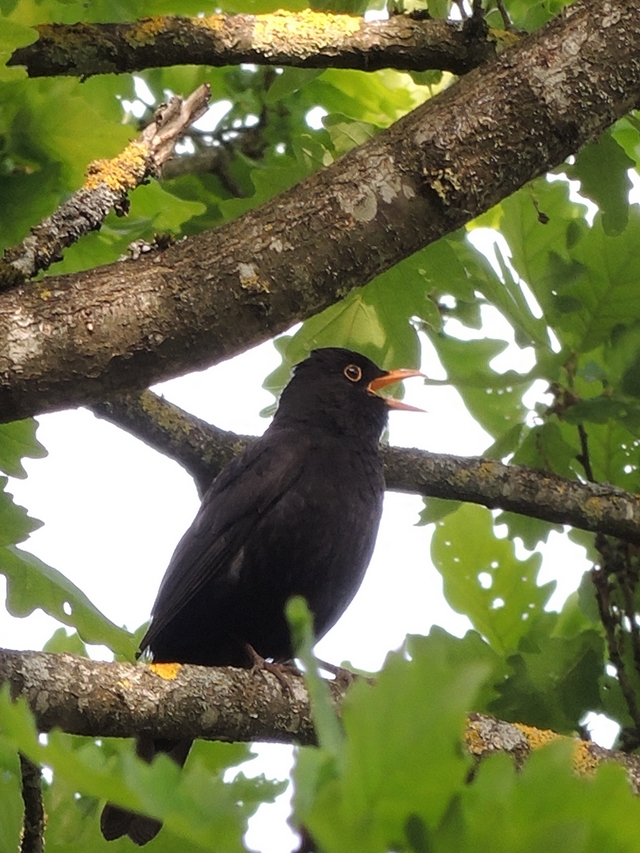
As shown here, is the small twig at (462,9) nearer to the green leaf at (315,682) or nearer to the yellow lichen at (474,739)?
the yellow lichen at (474,739)

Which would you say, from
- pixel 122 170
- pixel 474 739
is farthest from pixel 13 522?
pixel 474 739

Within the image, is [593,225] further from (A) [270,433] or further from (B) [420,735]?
(B) [420,735]

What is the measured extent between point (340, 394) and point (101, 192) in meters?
2.08

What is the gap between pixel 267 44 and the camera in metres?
3.11

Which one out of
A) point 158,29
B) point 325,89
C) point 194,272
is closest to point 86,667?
point 194,272

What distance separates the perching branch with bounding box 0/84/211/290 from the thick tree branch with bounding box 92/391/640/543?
838 millimetres

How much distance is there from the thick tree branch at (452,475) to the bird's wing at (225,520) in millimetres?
182

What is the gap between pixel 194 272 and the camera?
2.34 metres

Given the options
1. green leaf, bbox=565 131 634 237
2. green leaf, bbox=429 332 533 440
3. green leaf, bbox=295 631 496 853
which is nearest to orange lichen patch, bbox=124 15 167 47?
green leaf, bbox=565 131 634 237

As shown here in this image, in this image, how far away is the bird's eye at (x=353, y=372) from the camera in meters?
4.86

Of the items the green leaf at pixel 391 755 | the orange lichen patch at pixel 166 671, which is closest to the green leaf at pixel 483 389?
the orange lichen patch at pixel 166 671

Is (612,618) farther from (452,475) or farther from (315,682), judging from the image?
(315,682)

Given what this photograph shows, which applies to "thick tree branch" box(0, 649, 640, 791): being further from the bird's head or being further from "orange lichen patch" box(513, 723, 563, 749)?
the bird's head

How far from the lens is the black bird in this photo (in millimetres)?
3902
